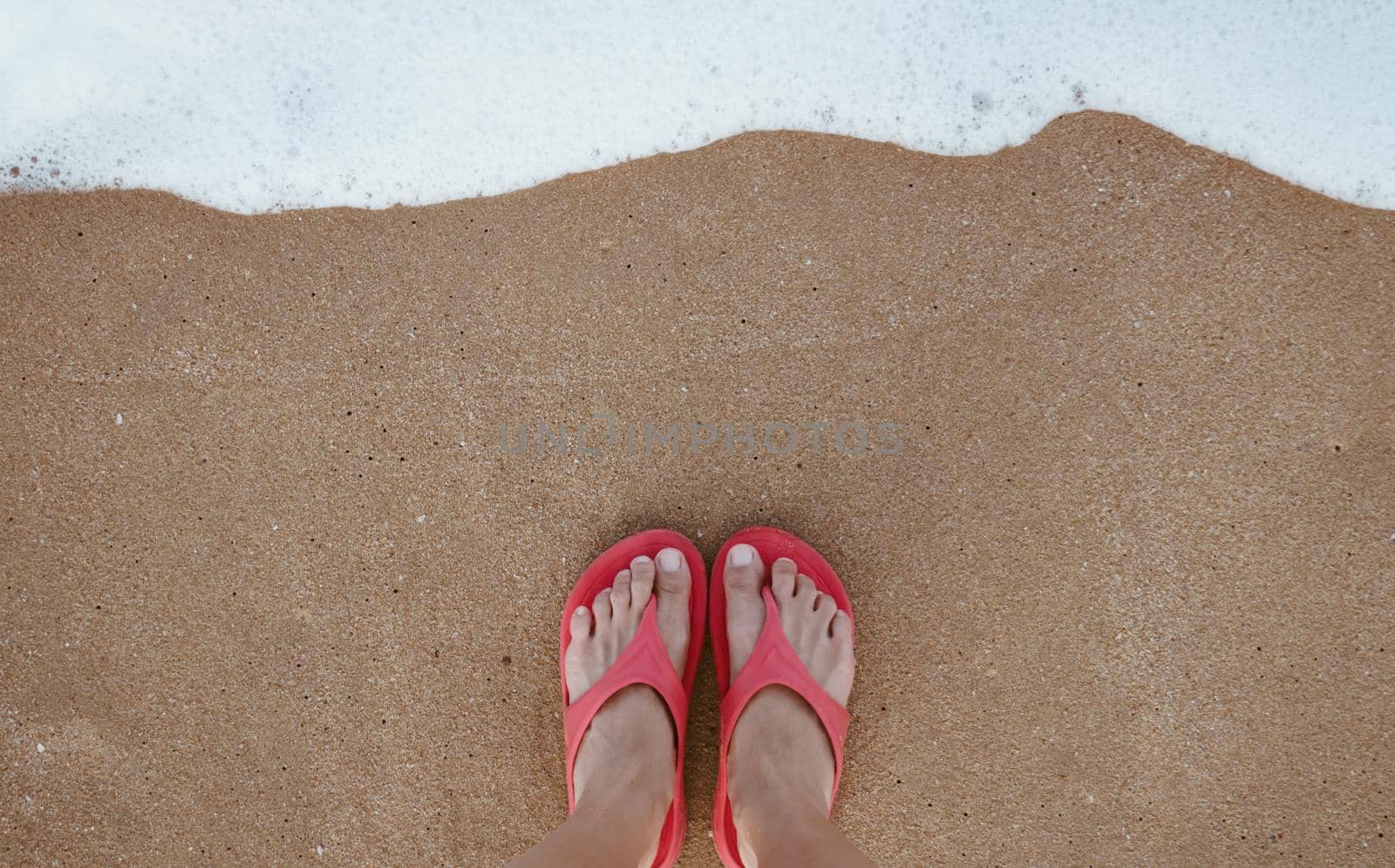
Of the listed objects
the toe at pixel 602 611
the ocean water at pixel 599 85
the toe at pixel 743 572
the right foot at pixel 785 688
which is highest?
the ocean water at pixel 599 85

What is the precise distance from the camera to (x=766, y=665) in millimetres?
1417

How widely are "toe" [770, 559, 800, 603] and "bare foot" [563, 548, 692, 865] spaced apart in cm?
18

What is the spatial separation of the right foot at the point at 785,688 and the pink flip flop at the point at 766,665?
17mm

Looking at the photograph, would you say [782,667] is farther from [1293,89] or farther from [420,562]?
[1293,89]

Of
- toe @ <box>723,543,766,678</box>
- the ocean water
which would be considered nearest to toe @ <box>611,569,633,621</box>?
toe @ <box>723,543,766,678</box>

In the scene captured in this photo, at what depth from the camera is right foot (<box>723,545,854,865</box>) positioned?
1351 mm

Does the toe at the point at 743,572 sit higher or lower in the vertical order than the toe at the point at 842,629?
higher

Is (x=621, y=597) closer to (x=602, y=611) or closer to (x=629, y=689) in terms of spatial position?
(x=602, y=611)

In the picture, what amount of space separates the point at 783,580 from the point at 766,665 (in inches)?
6.9

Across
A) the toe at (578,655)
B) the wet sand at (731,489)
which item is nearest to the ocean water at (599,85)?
the wet sand at (731,489)

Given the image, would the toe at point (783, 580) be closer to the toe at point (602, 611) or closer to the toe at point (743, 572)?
the toe at point (743, 572)

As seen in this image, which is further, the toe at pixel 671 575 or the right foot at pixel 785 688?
the toe at pixel 671 575

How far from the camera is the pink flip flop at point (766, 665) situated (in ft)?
4.56

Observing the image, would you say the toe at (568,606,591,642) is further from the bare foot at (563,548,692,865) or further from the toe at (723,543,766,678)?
the toe at (723,543,766,678)
